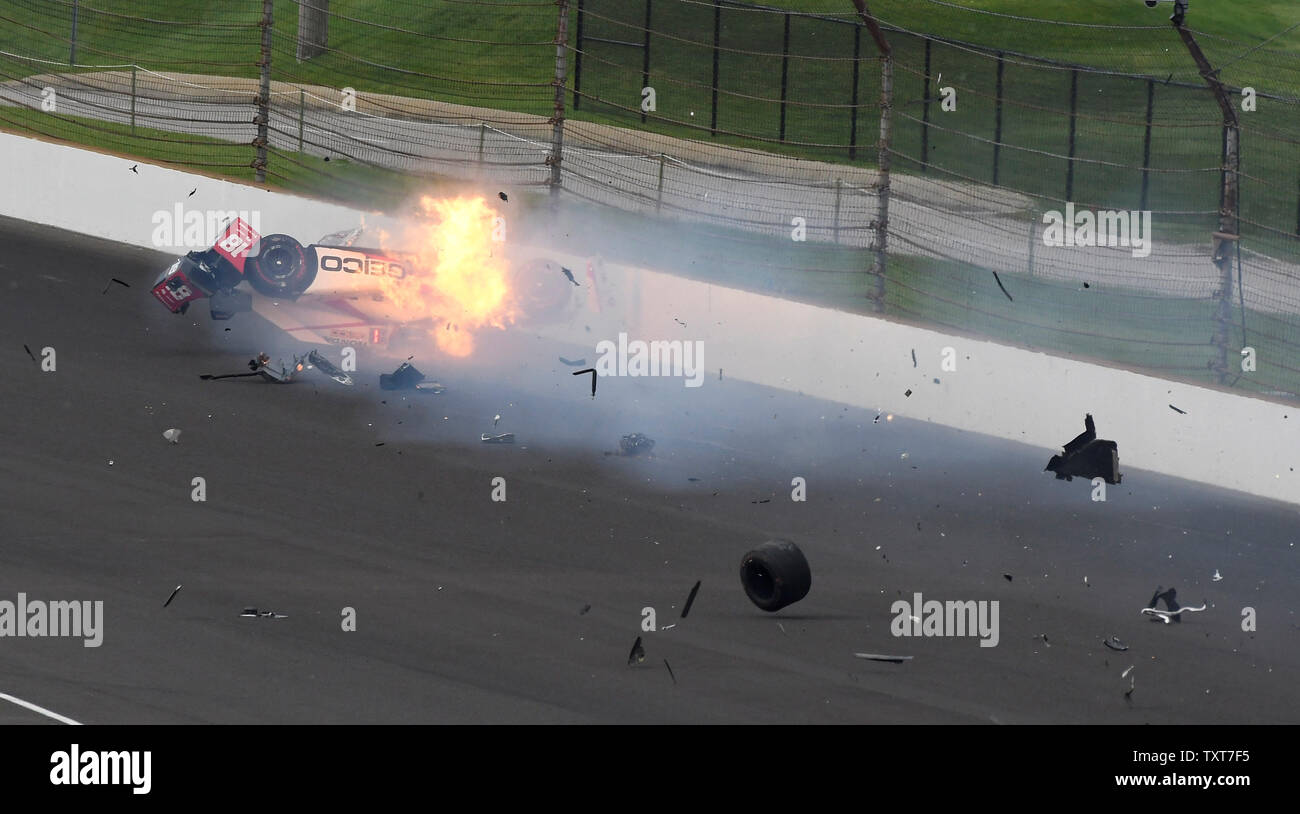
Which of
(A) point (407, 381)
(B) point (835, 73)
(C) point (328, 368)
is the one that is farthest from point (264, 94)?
(B) point (835, 73)

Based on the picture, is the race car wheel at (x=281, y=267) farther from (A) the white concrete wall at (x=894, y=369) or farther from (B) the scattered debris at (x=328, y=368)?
(B) the scattered debris at (x=328, y=368)

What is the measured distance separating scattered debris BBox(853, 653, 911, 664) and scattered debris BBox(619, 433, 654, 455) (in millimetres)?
4180

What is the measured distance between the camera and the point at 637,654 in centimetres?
830

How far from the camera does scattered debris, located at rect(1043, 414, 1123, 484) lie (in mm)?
12758

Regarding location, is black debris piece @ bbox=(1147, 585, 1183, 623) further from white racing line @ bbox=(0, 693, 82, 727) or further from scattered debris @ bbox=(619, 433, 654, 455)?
white racing line @ bbox=(0, 693, 82, 727)

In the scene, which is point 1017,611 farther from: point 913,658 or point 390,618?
point 390,618

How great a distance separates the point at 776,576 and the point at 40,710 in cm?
409

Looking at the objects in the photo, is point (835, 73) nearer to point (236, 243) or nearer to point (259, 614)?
point (236, 243)

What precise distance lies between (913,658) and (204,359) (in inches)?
289

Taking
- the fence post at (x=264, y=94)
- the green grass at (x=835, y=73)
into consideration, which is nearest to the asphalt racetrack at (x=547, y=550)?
the fence post at (x=264, y=94)

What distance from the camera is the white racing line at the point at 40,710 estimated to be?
7062mm

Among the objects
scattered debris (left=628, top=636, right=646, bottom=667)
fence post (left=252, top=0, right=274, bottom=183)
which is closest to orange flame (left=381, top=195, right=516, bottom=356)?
fence post (left=252, top=0, right=274, bottom=183)

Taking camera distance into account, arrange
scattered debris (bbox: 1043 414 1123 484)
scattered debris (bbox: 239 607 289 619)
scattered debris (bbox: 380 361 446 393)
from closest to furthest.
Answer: scattered debris (bbox: 239 607 289 619) → scattered debris (bbox: 1043 414 1123 484) → scattered debris (bbox: 380 361 446 393)
